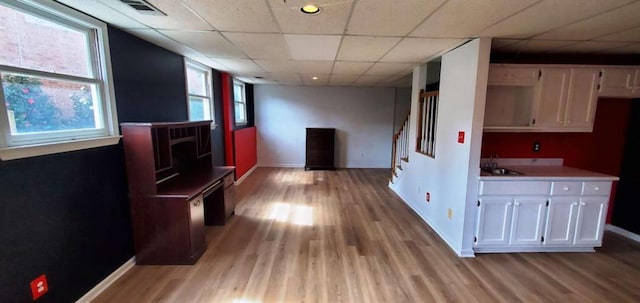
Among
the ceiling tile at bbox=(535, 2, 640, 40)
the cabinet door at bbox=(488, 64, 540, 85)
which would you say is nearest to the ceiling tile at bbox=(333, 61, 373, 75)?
the cabinet door at bbox=(488, 64, 540, 85)

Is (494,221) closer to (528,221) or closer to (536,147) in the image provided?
(528,221)

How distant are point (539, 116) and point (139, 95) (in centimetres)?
444

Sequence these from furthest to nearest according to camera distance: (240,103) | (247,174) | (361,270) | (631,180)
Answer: (240,103) → (247,174) → (631,180) → (361,270)

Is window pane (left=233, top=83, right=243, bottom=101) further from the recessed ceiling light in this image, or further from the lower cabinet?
the lower cabinet

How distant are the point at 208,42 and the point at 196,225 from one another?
1995 mm

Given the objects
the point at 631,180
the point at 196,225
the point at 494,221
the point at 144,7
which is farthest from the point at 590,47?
Answer: the point at 196,225

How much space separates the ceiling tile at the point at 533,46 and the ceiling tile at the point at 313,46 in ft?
6.25

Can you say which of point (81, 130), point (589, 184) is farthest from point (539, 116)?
point (81, 130)

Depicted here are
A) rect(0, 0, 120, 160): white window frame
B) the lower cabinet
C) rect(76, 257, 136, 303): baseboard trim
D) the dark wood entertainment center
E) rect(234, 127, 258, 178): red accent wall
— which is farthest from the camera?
rect(234, 127, 258, 178): red accent wall

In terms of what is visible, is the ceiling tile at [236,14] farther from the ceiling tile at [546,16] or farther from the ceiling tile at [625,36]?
the ceiling tile at [625,36]

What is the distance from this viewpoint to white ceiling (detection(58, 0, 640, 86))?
1762mm

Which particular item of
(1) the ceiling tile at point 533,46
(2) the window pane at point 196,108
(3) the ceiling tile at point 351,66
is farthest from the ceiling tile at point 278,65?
(1) the ceiling tile at point 533,46

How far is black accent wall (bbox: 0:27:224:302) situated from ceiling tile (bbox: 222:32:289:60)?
3.34 feet

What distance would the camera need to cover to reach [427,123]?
3805mm
